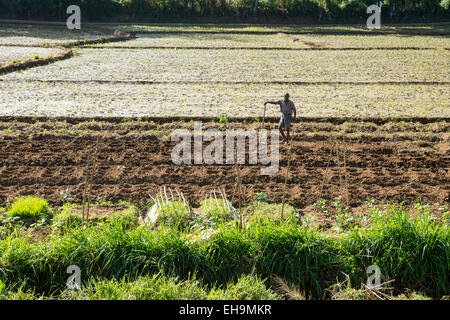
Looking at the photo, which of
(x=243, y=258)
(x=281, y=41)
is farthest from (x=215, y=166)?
(x=281, y=41)

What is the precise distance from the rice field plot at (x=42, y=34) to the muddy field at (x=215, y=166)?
18.3m

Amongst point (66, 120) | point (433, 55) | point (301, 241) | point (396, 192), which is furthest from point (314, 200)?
point (433, 55)

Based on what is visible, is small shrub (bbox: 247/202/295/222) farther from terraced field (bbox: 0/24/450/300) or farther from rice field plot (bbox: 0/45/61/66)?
rice field plot (bbox: 0/45/61/66)

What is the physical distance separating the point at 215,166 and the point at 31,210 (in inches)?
137

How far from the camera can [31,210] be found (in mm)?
6660

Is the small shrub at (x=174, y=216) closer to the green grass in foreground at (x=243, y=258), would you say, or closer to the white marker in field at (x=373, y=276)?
the green grass in foreground at (x=243, y=258)

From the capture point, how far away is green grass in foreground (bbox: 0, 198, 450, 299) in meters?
4.98

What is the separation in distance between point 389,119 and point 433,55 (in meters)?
13.9

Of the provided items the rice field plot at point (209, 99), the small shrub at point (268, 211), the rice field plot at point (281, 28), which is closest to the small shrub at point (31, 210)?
the small shrub at point (268, 211)

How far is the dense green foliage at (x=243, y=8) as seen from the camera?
41.4m

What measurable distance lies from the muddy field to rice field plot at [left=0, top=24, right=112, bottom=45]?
18.3 m

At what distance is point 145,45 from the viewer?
2636 cm

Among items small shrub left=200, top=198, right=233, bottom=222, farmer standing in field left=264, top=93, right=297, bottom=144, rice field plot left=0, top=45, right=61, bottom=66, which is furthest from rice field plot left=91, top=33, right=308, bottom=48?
small shrub left=200, top=198, right=233, bottom=222
